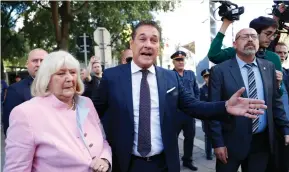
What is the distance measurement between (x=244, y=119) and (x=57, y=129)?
183 cm

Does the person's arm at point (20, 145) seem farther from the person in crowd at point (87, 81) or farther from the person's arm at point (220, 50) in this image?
the person in crowd at point (87, 81)

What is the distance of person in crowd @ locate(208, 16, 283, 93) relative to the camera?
361 centimetres

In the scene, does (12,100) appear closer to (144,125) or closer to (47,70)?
(47,70)

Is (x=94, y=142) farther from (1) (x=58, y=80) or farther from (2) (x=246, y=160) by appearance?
(2) (x=246, y=160)

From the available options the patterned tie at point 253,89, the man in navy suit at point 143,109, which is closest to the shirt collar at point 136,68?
the man in navy suit at point 143,109

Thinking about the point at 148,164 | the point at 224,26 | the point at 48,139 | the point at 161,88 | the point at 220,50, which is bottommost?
the point at 148,164

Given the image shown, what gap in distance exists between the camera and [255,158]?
11.1ft

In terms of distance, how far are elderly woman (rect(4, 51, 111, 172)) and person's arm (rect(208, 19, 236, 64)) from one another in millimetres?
1644

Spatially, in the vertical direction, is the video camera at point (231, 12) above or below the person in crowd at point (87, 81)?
above

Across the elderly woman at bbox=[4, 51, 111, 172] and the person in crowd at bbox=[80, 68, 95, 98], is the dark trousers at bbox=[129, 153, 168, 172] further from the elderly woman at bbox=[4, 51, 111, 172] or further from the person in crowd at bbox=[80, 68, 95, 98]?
the person in crowd at bbox=[80, 68, 95, 98]

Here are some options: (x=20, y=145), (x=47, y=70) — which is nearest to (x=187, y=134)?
(x=47, y=70)

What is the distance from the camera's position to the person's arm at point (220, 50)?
11.7 feet

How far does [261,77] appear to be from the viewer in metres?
3.37

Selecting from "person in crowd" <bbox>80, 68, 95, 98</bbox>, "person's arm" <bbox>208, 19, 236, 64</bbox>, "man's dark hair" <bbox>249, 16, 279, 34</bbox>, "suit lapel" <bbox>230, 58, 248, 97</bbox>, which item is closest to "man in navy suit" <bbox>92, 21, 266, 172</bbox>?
"suit lapel" <bbox>230, 58, 248, 97</bbox>
